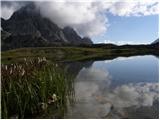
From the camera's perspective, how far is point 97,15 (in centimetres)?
541

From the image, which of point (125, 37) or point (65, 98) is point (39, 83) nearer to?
point (65, 98)

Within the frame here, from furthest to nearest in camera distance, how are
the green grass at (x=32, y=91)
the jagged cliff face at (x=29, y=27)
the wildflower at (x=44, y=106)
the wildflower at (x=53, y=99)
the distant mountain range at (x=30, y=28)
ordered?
the jagged cliff face at (x=29, y=27)
the distant mountain range at (x=30, y=28)
the wildflower at (x=53, y=99)
the wildflower at (x=44, y=106)
the green grass at (x=32, y=91)

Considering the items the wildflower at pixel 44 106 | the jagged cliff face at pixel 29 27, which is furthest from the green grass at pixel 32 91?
the jagged cliff face at pixel 29 27

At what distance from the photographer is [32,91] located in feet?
17.4

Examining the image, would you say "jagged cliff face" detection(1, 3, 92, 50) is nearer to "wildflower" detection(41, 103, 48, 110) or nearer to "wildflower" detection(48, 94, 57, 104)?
"wildflower" detection(48, 94, 57, 104)

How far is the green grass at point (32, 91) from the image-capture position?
5055 mm

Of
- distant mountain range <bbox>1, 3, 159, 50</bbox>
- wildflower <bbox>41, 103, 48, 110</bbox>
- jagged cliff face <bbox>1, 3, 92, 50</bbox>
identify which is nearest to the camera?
wildflower <bbox>41, 103, 48, 110</bbox>

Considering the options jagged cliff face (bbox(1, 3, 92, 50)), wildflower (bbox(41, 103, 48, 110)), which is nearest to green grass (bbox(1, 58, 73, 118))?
wildflower (bbox(41, 103, 48, 110))

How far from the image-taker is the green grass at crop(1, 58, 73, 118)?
16.6 ft

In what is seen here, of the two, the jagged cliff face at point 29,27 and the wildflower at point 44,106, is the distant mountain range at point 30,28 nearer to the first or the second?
the jagged cliff face at point 29,27

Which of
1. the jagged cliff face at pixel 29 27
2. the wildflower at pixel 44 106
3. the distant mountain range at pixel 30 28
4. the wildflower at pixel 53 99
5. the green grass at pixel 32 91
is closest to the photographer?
the green grass at pixel 32 91

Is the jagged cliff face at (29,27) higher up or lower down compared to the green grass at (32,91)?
higher up

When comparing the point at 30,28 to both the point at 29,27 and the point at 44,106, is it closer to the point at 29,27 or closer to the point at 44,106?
the point at 29,27

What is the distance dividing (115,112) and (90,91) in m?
2.95
